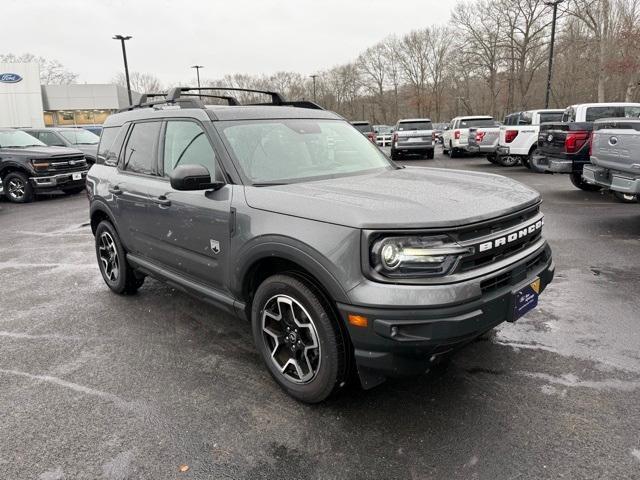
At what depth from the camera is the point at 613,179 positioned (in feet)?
23.0

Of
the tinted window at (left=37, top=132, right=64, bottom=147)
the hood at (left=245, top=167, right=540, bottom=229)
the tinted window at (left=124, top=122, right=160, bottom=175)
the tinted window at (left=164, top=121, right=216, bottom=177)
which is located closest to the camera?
the hood at (left=245, top=167, right=540, bottom=229)

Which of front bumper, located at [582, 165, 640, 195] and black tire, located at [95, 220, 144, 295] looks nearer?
black tire, located at [95, 220, 144, 295]

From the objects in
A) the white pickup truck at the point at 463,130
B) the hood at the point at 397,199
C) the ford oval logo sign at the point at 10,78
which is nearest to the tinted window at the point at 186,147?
the hood at the point at 397,199

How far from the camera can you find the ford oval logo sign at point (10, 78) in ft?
144

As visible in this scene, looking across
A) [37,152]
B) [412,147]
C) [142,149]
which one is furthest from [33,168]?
[412,147]

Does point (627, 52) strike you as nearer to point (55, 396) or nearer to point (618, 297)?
point (618, 297)

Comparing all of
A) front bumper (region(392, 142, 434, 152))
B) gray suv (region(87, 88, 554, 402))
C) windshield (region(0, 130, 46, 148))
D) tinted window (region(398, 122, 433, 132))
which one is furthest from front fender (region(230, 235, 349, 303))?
tinted window (region(398, 122, 433, 132))

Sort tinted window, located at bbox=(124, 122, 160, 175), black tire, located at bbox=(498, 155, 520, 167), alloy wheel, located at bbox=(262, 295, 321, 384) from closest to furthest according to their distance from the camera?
Result: 1. alloy wheel, located at bbox=(262, 295, 321, 384)
2. tinted window, located at bbox=(124, 122, 160, 175)
3. black tire, located at bbox=(498, 155, 520, 167)

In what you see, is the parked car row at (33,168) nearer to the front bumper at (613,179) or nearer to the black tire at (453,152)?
the front bumper at (613,179)

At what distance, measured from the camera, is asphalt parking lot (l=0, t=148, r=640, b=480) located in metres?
2.50

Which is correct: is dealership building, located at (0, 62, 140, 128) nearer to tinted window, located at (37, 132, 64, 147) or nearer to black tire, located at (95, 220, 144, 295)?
tinted window, located at (37, 132, 64, 147)

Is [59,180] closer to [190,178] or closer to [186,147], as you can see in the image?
[186,147]

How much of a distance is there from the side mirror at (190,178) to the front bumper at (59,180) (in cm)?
1151

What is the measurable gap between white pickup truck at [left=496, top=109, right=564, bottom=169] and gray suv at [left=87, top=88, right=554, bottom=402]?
12.3m
